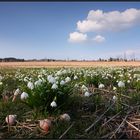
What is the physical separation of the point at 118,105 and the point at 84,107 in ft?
1.74

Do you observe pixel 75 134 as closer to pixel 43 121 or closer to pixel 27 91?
pixel 43 121

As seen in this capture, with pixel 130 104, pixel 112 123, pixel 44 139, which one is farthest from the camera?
pixel 130 104

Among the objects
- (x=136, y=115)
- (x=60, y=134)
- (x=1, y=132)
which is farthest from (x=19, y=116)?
(x=136, y=115)

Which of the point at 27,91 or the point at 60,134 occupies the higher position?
the point at 27,91

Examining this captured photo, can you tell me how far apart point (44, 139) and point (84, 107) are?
52.0 inches

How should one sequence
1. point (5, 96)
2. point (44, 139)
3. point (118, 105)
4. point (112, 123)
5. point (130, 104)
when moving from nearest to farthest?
1. point (44, 139)
2. point (112, 123)
3. point (118, 105)
4. point (130, 104)
5. point (5, 96)

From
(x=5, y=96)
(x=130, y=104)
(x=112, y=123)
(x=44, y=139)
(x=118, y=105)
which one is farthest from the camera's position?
(x=5, y=96)

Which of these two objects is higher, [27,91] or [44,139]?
[27,91]

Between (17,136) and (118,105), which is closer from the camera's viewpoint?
(17,136)

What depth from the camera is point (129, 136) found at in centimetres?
488

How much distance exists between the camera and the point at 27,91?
5.80 meters

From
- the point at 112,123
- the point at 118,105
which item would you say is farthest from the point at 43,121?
the point at 118,105

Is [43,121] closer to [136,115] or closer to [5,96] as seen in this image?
[136,115]

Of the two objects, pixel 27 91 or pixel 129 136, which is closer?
pixel 129 136
